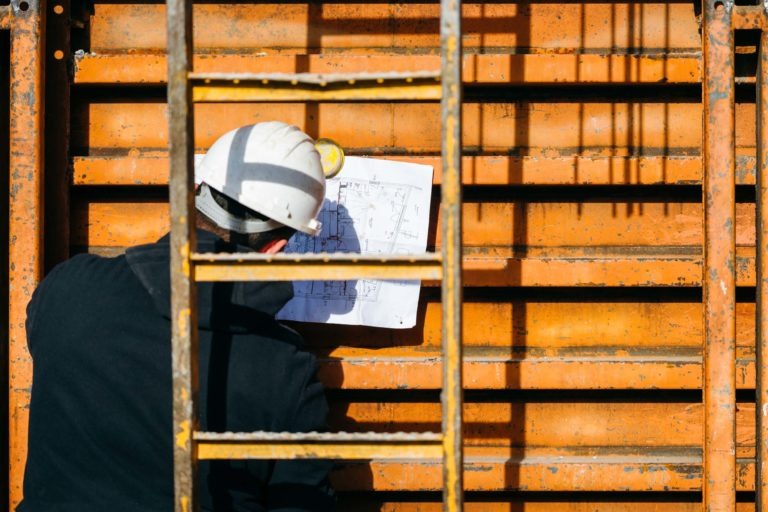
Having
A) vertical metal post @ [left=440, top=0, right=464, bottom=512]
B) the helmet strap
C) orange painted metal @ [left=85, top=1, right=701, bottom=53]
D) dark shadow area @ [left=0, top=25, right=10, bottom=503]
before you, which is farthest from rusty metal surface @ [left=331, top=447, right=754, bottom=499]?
orange painted metal @ [left=85, top=1, right=701, bottom=53]

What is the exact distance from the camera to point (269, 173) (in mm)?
2145

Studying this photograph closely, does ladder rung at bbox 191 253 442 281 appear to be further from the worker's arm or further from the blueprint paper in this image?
the blueprint paper

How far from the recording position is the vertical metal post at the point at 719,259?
8.00 ft

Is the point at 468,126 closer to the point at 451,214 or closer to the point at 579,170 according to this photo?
the point at 579,170

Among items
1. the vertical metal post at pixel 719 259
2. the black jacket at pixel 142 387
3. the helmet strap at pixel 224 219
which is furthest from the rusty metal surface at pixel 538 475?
the helmet strap at pixel 224 219

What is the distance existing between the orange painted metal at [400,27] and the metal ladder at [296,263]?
766 millimetres

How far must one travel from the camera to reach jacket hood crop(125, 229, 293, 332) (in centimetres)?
196

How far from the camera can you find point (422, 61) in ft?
8.23

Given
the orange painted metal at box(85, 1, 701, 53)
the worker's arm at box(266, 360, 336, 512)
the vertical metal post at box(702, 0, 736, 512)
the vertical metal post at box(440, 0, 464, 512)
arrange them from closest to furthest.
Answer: the vertical metal post at box(440, 0, 464, 512) → the worker's arm at box(266, 360, 336, 512) → the vertical metal post at box(702, 0, 736, 512) → the orange painted metal at box(85, 1, 701, 53)

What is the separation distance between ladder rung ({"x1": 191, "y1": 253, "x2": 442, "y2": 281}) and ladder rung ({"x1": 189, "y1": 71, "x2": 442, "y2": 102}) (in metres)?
0.38

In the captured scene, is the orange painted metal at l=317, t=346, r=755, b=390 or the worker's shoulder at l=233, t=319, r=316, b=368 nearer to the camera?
the worker's shoulder at l=233, t=319, r=316, b=368

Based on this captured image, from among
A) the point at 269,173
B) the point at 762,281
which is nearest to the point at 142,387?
the point at 269,173

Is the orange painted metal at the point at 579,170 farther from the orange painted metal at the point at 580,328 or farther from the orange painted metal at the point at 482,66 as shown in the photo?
the orange painted metal at the point at 580,328

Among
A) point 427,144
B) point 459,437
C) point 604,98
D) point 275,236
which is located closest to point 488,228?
point 427,144
